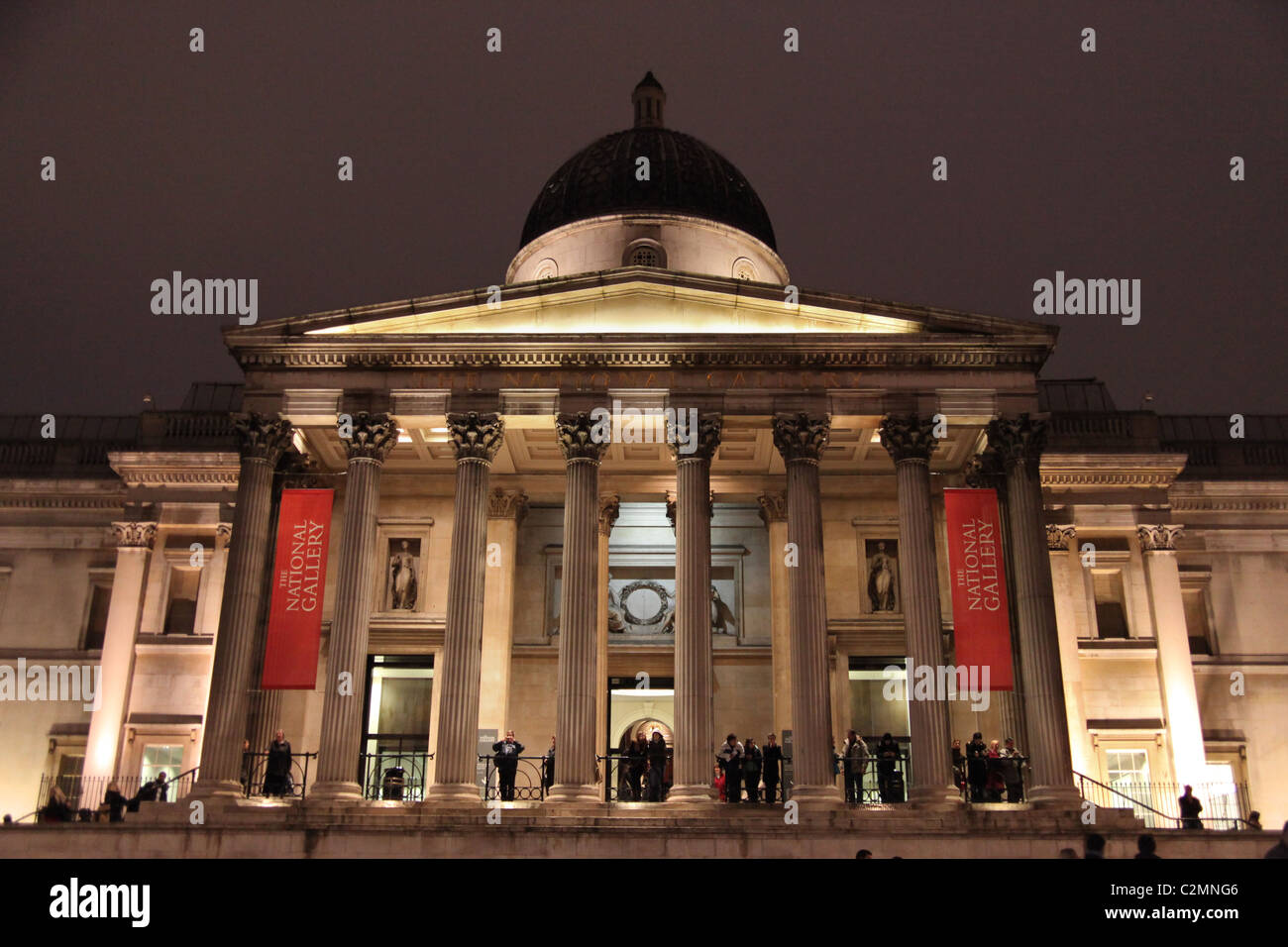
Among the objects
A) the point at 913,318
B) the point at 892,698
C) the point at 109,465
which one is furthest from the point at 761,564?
the point at 109,465

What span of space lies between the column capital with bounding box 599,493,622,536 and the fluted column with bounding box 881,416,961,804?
25.1 feet

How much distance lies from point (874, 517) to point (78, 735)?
22.8 m

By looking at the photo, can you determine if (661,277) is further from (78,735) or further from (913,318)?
(78,735)

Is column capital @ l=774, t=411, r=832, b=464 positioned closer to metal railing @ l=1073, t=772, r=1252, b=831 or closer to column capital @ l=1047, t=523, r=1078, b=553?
column capital @ l=1047, t=523, r=1078, b=553

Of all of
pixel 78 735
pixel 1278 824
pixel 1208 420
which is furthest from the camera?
pixel 1208 420

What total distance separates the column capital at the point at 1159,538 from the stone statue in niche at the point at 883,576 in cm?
732

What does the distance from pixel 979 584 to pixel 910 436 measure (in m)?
3.74

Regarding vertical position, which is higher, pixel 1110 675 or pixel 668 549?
pixel 668 549

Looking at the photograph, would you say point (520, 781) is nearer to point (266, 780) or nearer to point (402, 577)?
point (402, 577)

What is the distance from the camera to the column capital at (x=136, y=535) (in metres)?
33.8

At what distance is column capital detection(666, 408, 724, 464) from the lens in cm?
2717

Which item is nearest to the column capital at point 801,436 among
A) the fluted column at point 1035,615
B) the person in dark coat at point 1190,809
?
the fluted column at point 1035,615

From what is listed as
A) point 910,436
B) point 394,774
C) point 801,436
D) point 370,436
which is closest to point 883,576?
point 910,436

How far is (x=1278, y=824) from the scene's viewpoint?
103ft
